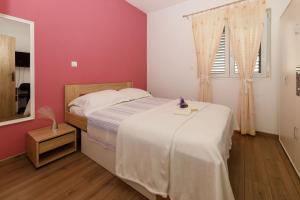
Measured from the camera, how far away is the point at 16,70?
6.52ft

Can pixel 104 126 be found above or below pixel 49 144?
above

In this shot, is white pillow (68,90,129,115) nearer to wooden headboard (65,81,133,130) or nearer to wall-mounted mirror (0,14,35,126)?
wooden headboard (65,81,133,130)

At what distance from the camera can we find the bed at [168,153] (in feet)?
3.57

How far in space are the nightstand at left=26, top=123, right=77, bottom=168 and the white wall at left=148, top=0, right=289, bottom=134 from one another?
237 cm

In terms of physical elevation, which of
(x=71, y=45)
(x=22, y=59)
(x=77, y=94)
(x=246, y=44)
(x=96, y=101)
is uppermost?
(x=246, y=44)

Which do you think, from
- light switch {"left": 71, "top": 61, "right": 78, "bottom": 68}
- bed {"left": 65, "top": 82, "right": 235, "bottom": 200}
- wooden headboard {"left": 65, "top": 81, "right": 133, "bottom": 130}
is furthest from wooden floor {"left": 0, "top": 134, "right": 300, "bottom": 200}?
light switch {"left": 71, "top": 61, "right": 78, "bottom": 68}

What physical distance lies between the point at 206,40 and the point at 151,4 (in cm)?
147

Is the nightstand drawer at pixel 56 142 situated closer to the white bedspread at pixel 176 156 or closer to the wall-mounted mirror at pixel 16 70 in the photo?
the wall-mounted mirror at pixel 16 70

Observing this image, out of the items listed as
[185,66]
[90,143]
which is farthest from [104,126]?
[185,66]

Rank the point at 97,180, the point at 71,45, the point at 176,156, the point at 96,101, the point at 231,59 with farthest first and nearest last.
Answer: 1. the point at 231,59
2. the point at 71,45
3. the point at 96,101
4. the point at 97,180
5. the point at 176,156

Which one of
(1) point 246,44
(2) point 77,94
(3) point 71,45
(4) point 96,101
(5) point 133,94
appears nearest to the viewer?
(4) point 96,101

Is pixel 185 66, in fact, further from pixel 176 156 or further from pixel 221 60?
pixel 176 156

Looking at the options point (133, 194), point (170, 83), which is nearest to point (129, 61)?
point (170, 83)

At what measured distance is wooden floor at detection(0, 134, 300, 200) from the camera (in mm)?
1493
